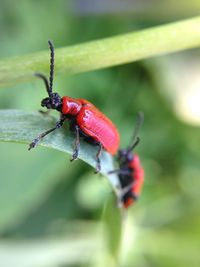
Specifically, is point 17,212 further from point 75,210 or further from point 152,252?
point 152,252

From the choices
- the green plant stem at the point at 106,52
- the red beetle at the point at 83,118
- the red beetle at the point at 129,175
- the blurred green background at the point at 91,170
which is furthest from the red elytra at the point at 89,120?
the blurred green background at the point at 91,170

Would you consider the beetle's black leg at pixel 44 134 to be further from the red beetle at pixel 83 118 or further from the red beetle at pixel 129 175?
the red beetle at pixel 129 175

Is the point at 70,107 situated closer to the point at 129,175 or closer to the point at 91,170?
the point at 129,175

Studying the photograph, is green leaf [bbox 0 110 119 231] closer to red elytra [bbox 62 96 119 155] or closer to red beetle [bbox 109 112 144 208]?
red elytra [bbox 62 96 119 155]

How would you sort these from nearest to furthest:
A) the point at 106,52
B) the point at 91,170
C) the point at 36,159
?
the point at 106,52, the point at 36,159, the point at 91,170

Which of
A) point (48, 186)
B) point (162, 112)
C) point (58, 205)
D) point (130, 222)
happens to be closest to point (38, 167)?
point (48, 186)

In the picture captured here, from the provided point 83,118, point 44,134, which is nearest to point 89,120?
point 83,118
